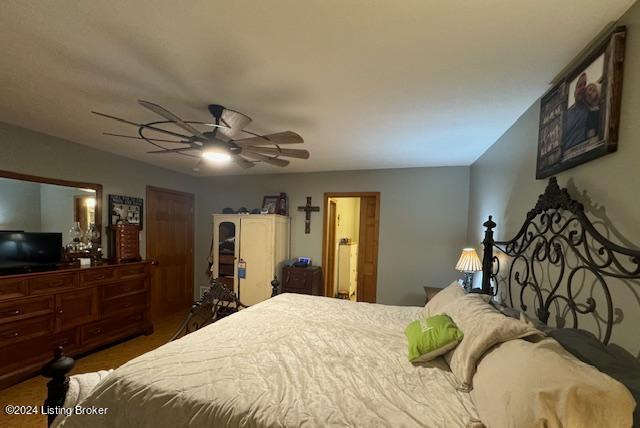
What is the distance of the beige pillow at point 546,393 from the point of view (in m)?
0.65

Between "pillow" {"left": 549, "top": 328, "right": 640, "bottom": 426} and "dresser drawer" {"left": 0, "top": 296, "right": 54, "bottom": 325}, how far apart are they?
3.67 meters

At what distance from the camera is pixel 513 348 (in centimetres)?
95

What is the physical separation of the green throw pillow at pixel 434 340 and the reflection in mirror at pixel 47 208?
355 centimetres

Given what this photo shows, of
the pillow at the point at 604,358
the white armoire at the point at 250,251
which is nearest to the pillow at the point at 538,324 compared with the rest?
the pillow at the point at 604,358

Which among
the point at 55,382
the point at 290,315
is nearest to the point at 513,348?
the point at 290,315

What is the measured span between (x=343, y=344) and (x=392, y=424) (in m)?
0.62

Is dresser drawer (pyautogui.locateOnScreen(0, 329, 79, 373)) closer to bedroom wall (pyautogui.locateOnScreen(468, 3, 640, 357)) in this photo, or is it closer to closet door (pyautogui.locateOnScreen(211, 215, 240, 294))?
closet door (pyautogui.locateOnScreen(211, 215, 240, 294))

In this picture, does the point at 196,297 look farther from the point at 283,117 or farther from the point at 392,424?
the point at 392,424

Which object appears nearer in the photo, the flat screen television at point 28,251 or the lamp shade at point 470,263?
the flat screen television at point 28,251

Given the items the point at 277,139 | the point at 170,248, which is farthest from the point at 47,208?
the point at 277,139

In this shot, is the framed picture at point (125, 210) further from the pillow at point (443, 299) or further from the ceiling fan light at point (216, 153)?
the pillow at point (443, 299)

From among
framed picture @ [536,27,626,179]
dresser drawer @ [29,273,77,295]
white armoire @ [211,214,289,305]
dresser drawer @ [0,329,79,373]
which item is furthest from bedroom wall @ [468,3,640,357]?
dresser drawer @ [0,329,79,373]

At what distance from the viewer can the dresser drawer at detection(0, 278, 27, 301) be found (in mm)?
2043

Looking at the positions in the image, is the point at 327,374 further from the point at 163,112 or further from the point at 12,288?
the point at 12,288
